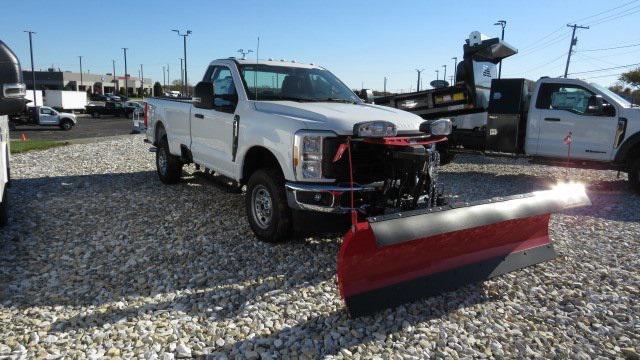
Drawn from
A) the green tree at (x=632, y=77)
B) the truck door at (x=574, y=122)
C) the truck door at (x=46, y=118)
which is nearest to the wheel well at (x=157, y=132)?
the truck door at (x=574, y=122)

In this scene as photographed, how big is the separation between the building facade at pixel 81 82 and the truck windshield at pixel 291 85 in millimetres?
76126

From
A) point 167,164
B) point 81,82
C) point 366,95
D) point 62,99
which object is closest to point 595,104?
point 366,95

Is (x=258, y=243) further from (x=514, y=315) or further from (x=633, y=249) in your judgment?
(x=633, y=249)

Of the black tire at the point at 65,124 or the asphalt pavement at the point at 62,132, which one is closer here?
the asphalt pavement at the point at 62,132

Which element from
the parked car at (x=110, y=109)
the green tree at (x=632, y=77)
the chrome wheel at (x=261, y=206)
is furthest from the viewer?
the green tree at (x=632, y=77)

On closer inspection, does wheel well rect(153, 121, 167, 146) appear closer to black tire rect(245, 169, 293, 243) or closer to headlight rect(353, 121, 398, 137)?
black tire rect(245, 169, 293, 243)

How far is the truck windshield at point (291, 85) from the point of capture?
5.73 metres

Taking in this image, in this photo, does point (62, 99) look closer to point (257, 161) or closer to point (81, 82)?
point (81, 82)

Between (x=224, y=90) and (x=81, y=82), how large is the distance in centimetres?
9088

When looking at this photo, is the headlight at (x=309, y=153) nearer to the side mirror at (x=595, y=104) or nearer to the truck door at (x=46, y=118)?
the side mirror at (x=595, y=104)

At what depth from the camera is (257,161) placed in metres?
5.48

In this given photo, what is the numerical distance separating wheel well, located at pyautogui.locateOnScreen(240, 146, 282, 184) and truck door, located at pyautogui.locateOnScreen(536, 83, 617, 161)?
691cm

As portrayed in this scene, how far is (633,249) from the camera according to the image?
5523mm

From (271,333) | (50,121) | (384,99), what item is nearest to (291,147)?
(271,333)
